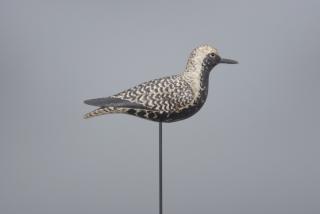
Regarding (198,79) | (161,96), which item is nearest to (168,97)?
(161,96)

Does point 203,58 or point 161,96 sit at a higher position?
point 203,58

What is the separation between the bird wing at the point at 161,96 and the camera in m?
Answer: 2.19

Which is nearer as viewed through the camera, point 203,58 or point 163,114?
point 163,114

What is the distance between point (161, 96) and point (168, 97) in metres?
0.03

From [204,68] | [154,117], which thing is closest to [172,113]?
[154,117]

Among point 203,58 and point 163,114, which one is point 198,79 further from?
point 163,114

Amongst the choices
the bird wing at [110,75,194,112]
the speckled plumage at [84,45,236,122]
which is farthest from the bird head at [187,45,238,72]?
the bird wing at [110,75,194,112]

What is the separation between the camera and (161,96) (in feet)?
7.23

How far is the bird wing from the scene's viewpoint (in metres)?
2.19

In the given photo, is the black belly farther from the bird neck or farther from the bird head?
the bird head

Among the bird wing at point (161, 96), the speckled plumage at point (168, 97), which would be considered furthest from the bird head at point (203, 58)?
the bird wing at point (161, 96)

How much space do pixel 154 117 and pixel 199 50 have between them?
15.1 inches

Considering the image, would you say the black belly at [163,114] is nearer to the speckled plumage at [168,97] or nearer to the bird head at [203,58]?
the speckled plumage at [168,97]

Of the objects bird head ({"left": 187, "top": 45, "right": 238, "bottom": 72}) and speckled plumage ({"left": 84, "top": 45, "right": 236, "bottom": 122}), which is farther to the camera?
bird head ({"left": 187, "top": 45, "right": 238, "bottom": 72})
